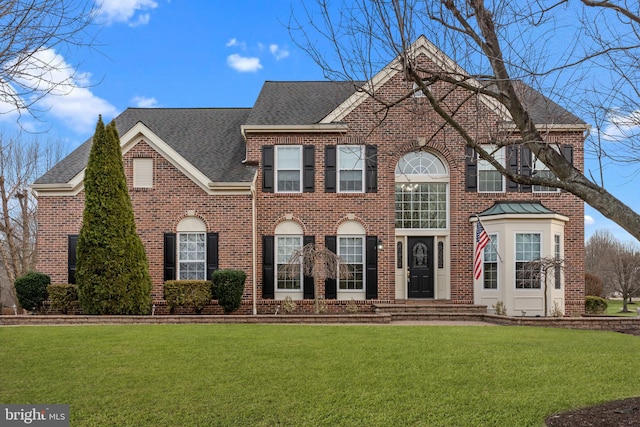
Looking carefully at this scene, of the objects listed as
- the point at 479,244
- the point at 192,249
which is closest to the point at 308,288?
the point at 192,249

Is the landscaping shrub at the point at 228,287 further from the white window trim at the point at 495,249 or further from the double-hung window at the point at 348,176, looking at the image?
the white window trim at the point at 495,249

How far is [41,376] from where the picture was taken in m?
7.36

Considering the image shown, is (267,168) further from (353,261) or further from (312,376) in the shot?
(312,376)

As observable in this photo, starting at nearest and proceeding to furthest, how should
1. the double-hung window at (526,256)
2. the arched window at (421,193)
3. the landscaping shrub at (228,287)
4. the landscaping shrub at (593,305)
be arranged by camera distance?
the landscaping shrub at (228,287) → the double-hung window at (526,256) → the arched window at (421,193) → the landscaping shrub at (593,305)

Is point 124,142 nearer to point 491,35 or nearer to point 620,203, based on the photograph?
point 491,35

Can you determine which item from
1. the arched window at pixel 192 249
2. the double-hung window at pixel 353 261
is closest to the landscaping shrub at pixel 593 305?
the double-hung window at pixel 353 261

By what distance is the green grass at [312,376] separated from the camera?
5676 millimetres

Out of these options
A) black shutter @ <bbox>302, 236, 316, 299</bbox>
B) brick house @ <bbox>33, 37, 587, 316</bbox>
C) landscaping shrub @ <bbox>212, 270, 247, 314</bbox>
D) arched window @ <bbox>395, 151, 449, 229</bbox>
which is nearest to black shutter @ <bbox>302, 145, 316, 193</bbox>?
brick house @ <bbox>33, 37, 587, 316</bbox>

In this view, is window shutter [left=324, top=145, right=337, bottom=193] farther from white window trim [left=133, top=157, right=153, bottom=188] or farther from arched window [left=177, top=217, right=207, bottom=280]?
white window trim [left=133, top=157, right=153, bottom=188]

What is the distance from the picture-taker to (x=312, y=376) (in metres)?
7.35

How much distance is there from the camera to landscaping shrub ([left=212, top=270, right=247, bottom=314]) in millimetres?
15617

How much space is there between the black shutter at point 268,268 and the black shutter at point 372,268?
10.2 feet

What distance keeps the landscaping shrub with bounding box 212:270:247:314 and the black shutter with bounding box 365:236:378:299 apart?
13.5 feet

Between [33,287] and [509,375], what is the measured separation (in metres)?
13.8
